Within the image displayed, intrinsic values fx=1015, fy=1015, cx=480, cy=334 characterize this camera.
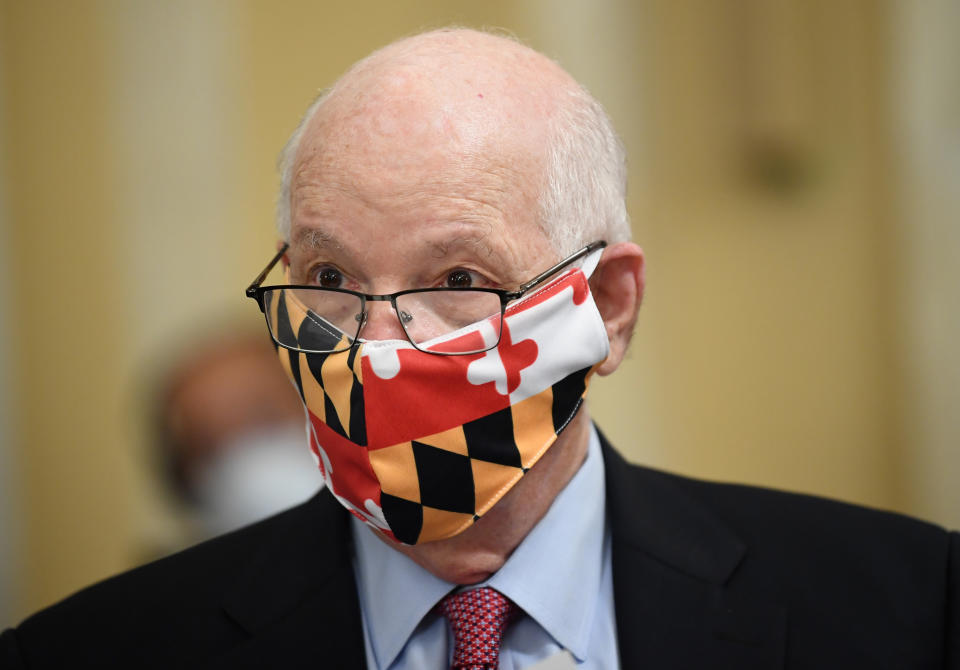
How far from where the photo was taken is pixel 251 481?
3682 mm

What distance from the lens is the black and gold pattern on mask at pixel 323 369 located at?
1527 millimetres

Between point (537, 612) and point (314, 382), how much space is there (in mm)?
518

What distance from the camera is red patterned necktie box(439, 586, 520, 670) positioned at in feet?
5.16

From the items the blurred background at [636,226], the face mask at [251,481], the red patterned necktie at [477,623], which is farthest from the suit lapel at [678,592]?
the blurred background at [636,226]

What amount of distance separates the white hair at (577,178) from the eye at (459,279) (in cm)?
16

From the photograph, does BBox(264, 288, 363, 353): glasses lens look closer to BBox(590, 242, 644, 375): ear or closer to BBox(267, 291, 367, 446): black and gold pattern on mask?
BBox(267, 291, 367, 446): black and gold pattern on mask

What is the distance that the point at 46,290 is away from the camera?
4.19 metres

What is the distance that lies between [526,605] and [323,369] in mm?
506

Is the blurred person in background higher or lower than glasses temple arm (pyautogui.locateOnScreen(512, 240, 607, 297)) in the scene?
lower

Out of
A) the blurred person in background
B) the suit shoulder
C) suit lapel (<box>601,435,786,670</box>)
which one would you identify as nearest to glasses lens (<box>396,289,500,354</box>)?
suit lapel (<box>601,435,786,670</box>)

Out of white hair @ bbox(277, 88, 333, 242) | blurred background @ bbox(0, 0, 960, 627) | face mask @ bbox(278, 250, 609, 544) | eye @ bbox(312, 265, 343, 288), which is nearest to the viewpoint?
face mask @ bbox(278, 250, 609, 544)

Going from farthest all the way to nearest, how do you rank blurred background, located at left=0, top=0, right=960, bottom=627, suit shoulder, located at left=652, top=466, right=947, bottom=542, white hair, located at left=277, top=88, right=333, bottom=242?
blurred background, located at left=0, top=0, right=960, bottom=627, suit shoulder, located at left=652, top=466, right=947, bottom=542, white hair, located at left=277, top=88, right=333, bottom=242

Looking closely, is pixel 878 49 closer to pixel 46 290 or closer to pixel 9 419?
pixel 46 290

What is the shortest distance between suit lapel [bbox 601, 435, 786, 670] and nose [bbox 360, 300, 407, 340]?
1.84 feet
